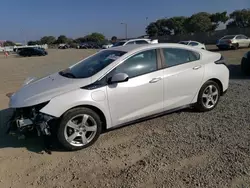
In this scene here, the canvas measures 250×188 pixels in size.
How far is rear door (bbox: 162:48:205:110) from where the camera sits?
170 inches

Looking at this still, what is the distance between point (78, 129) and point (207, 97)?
2.70 meters

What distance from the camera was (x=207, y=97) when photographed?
4898 mm

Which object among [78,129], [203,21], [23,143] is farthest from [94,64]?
[203,21]

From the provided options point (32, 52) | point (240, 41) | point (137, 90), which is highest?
point (137, 90)

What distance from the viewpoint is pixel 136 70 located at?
4055 mm

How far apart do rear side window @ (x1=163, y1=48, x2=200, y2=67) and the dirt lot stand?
3.53 feet

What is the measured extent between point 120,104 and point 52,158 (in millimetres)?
1273

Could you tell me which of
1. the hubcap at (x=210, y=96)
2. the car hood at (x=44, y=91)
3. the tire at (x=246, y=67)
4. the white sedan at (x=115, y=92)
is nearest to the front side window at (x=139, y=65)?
the white sedan at (x=115, y=92)

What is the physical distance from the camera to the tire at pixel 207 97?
4.79 metres

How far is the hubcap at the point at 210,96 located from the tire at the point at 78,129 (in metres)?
2.29

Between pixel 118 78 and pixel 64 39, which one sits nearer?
pixel 118 78

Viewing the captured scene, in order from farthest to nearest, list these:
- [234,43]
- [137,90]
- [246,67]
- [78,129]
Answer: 1. [234,43]
2. [246,67]
3. [137,90]
4. [78,129]

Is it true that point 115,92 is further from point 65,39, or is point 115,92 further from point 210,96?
point 65,39

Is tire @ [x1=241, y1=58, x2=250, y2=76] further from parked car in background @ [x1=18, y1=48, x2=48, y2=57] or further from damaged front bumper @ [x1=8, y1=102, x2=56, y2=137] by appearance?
parked car in background @ [x1=18, y1=48, x2=48, y2=57]
